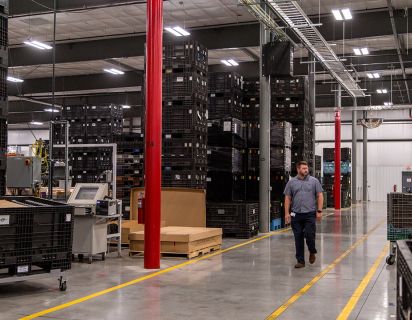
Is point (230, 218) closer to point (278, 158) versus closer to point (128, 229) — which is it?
point (128, 229)

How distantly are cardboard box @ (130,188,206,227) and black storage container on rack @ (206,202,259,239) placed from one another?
0.68 m

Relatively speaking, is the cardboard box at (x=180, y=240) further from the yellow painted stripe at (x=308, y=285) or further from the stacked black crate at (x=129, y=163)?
the stacked black crate at (x=129, y=163)

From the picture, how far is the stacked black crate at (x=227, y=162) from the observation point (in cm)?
1309

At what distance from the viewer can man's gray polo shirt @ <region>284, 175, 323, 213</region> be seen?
8969 millimetres

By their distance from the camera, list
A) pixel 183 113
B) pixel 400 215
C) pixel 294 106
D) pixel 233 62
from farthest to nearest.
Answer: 1. pixel 233 62
2. pixel 294 106
3. pixel 183 113
4. pixel 400 215

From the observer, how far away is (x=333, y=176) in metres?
29.7

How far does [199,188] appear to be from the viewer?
12.7m

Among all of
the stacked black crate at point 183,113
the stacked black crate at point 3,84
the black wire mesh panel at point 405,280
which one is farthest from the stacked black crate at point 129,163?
the black wire mesh panel at point 405,280

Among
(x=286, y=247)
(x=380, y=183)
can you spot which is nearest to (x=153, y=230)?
(x=286, y=247)

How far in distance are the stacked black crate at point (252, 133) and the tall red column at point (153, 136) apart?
678 cm

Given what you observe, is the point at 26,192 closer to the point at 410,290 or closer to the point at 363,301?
the point at 363,301

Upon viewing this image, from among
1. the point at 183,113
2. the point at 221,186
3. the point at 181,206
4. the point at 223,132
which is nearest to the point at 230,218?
the point at 221,186

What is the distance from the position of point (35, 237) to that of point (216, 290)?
2370 millimetres

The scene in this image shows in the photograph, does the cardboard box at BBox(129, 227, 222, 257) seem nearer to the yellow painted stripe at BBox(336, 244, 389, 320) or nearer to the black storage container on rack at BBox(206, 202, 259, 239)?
the black storage container on rack at BBox(206, 202, 259, 239)
